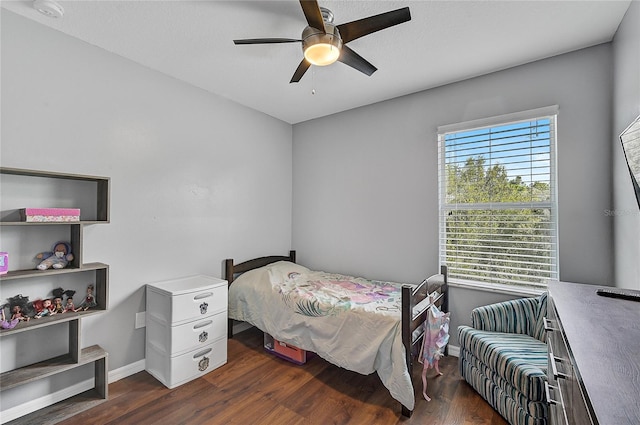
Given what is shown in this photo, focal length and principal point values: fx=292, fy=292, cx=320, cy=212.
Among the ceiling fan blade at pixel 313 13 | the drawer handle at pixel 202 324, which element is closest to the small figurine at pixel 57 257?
the drawer handle at pixel 202 324

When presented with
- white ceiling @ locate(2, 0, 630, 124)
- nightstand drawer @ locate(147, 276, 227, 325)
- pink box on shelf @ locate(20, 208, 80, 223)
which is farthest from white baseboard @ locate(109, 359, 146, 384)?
white ceiling @ locate(2, 0, 630, 124)

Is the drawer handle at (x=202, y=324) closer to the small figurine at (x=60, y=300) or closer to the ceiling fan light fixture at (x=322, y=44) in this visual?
the small figurine at (x=60, y=300)

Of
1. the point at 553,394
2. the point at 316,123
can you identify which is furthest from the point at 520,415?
the point at 316,123

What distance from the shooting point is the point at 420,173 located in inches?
119

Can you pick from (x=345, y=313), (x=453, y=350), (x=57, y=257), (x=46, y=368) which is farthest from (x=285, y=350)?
(x=57, y=257)

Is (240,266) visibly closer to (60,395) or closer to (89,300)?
(89,300)

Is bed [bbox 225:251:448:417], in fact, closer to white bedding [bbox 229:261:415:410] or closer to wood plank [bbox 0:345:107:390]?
white bedding [bbox 229:261:415:410]

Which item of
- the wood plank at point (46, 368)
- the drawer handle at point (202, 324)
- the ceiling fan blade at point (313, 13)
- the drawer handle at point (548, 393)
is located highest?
the ceiling fan blade at point (313, 13)

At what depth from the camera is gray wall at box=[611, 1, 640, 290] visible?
172cm

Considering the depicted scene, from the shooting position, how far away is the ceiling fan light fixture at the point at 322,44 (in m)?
1.68

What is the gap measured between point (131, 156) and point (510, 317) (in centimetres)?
336

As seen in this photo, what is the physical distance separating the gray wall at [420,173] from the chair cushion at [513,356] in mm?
510

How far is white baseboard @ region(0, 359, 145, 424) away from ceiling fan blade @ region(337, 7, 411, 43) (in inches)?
120

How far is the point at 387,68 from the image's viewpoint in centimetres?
256
